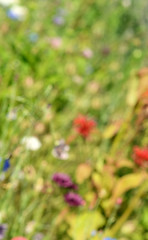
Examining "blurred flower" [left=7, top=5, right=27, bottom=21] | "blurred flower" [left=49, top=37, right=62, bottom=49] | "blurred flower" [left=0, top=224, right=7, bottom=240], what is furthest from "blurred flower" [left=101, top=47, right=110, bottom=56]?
"blurred flower" [left=0, top=224, right=7, bottom=240]

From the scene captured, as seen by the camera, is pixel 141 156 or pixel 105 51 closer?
pixel 141 156

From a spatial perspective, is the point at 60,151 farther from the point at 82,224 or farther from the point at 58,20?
the point at 58,20

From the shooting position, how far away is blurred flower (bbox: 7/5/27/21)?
2400 mm

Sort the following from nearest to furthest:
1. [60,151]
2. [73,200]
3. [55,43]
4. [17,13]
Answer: [73,200] → [60,151] → [55,43] → [17,13]

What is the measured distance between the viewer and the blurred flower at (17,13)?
7.88 ft

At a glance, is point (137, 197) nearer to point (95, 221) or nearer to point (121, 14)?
point (95, 221)

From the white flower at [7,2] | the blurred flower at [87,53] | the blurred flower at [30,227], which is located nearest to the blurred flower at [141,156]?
the blurred flower at [30,227]

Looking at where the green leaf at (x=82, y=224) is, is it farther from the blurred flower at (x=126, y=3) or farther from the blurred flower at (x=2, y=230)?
the blurred flower at (x=126, y=3)

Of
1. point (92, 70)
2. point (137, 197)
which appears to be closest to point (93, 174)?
point (137, 197)

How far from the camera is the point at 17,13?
2.44m

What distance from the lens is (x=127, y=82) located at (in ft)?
7.10

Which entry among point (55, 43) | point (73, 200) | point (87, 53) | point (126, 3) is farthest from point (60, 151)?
point (126, 3)

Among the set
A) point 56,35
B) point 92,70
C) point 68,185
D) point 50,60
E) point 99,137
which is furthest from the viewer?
point 56,35

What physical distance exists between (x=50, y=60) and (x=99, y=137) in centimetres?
47
